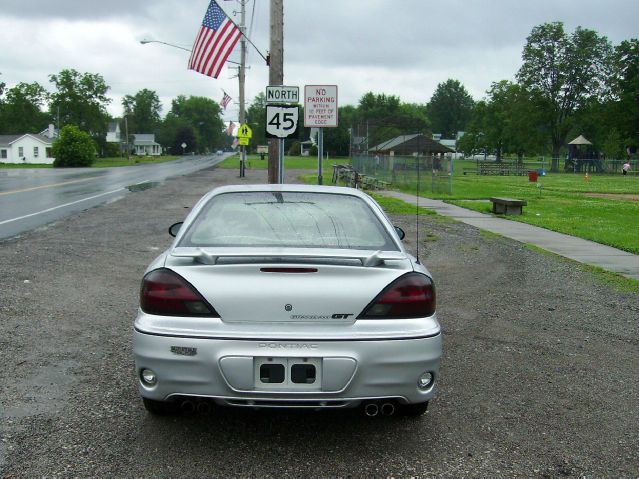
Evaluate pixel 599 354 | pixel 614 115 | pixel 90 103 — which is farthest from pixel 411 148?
pixel 90 103

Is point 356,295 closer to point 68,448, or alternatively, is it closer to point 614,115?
point 68,448

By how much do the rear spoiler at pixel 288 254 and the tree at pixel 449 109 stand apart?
18906 centimetres

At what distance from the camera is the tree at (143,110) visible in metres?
181

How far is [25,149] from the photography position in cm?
9456

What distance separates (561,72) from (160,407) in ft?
292

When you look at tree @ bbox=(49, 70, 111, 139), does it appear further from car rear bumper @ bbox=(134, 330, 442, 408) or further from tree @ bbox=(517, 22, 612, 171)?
car rear bumper @ bbox=(134, 330, 442, 408)

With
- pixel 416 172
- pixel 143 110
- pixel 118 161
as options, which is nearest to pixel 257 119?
pixel 143 110

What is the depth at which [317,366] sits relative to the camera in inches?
142

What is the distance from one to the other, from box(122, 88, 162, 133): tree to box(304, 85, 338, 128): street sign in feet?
558

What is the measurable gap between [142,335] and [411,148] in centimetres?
5290

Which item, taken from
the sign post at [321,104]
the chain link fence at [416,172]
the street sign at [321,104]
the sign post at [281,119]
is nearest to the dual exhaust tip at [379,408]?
the sign post at [281,119]

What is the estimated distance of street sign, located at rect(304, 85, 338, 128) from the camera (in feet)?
47.7

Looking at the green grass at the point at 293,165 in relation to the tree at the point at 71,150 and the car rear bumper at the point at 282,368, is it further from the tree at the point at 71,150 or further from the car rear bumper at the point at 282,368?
the car rear bumper at the point at 282,368

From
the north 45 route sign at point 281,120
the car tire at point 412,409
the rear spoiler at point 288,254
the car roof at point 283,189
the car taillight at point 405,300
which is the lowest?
the car tire at point 412,409
